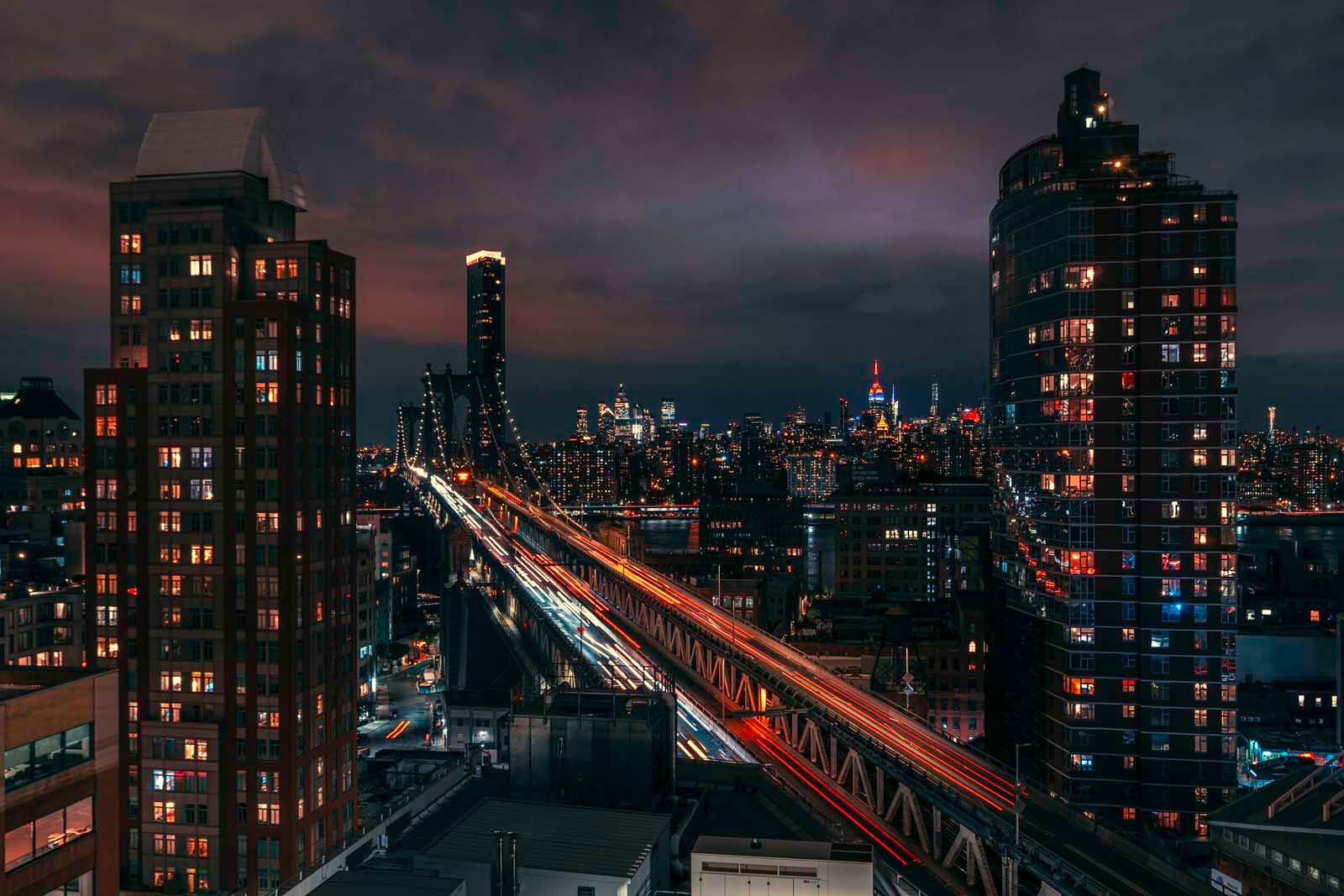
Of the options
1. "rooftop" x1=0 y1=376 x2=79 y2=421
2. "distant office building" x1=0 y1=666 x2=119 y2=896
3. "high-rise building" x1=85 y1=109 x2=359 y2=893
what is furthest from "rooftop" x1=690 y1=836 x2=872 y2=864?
"rooftop" x1=0 y1=376 x2=79 y2=421

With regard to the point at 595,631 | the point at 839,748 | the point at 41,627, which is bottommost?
the point at 839,748

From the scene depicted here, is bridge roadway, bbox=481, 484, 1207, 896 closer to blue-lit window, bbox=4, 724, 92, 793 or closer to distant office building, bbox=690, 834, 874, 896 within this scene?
distant office building, bbox=690, 834, 874, 896

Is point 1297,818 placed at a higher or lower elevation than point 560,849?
lower

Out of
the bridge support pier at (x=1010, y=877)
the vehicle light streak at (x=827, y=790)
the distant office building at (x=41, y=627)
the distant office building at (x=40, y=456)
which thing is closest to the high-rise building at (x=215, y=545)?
the distant office building at (x=41, y=627)

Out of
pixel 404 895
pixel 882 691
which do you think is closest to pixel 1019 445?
pixel 882 691

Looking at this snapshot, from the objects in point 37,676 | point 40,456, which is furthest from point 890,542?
point 37,676

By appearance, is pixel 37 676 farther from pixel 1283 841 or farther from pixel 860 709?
pixel 860 709
